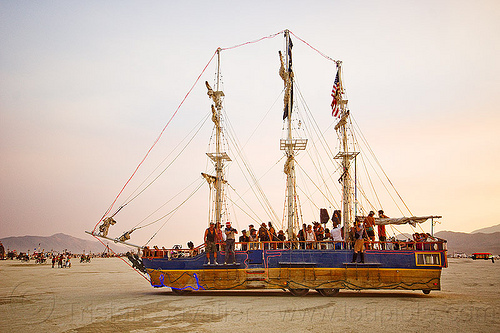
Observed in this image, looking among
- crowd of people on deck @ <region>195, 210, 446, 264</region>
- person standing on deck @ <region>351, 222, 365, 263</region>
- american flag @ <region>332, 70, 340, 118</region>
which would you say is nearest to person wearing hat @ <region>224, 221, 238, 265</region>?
crowd of people on deck @ <region>195, 210, 446, 264</region>

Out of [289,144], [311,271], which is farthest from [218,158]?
[311,271]

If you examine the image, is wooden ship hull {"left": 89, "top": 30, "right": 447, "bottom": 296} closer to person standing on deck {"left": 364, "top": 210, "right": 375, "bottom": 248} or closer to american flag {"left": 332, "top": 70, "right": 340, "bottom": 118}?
person standing on deck {"left": 364, "top": 210, "right": 375, "bottom": 248}

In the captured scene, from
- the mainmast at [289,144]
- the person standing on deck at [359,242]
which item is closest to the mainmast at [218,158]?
the mainmast at [289,144]

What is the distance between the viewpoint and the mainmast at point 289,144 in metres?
24.6

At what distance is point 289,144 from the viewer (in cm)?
2580

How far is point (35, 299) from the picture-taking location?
1830 cm

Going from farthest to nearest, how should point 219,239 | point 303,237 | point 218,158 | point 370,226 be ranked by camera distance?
point 218,158
point 219,239
point 303,237
point 370,226

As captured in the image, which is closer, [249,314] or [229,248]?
[249,314]

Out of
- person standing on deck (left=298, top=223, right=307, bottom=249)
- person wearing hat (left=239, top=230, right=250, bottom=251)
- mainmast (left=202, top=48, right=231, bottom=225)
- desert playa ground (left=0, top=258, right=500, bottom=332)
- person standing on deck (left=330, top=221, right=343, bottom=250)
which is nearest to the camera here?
desert playa ground (left=0, top=258, right=500, bottom=332)

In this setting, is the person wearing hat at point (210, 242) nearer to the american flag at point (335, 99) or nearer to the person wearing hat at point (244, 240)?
the person wearing hat at point (244, 240)

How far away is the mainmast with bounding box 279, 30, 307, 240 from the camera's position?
2461cm

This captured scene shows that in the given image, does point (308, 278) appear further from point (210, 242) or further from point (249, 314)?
point (249, 314)

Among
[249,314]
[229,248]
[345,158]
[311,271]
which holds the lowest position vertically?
[249,314]

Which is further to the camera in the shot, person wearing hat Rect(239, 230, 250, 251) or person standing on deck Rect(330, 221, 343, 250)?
person wearing hat Rect(239, 230, 250, 251)
